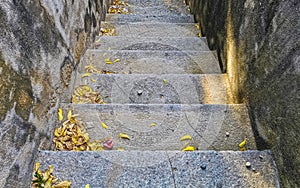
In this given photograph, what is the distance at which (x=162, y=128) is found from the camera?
1732 millimetres

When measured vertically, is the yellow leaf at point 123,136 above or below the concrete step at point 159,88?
above

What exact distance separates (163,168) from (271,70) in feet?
2.43

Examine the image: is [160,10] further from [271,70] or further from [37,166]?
[37,166]

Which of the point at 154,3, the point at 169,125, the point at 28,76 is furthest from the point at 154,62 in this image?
the point at 154,3

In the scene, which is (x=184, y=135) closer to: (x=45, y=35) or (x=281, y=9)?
(x=281, y=9)

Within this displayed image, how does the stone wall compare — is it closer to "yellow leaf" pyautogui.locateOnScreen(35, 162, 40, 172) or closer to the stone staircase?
"yellow leaf" pyautogui.locateOnScreen(35, 162, 40, 172)

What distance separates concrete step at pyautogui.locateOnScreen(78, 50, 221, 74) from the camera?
8.04 feet

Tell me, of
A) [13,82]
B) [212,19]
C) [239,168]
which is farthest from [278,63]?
[212,19]

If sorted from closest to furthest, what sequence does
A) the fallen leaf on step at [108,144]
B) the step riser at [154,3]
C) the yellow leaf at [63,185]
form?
the yellow leaf at [63,185], the fallen leaf on step at [108,144], the step riser at [154,3]

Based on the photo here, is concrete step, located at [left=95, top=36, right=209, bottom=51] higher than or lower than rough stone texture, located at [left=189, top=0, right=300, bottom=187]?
lower

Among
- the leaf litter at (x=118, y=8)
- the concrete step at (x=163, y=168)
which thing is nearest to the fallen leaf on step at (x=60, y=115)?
the concrete step at (x=163, y=168)

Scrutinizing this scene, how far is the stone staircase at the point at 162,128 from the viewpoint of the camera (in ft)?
4.39

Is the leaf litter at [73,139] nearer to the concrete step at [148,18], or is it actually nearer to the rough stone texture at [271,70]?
the rough stone texture at [271,70]

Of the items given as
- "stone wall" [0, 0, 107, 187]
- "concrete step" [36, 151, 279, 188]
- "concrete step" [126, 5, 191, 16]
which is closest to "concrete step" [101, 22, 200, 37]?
"concrete step" [126, 5, 191, 16]
